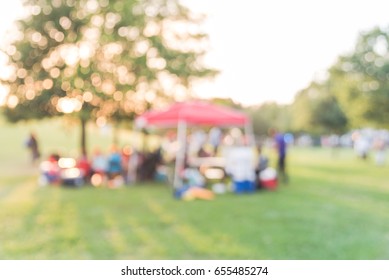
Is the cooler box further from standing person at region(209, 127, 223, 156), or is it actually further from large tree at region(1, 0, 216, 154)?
standing person at region(209, 127, 223, 156)

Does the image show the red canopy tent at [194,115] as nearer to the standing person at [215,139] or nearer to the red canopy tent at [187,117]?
the red canopy tent at [187,117]

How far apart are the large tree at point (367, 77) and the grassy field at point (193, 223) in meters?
1.38

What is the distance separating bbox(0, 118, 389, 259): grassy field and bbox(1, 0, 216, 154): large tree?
1.97m

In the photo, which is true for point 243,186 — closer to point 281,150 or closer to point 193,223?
point 281,150

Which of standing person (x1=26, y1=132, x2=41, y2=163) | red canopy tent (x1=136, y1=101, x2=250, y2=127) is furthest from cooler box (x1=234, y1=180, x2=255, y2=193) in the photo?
standing person (x1=26, y1=132, x2=41, y2=163)

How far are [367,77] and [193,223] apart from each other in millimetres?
3810

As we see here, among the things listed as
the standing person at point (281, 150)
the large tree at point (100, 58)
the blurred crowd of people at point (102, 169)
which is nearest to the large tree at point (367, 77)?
the standing person at point (281, 150)

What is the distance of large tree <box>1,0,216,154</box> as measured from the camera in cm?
812

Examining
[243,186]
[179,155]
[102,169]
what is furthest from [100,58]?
[243,186]

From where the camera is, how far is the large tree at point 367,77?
5737mm

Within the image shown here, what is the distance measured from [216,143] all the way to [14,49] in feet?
21.9
